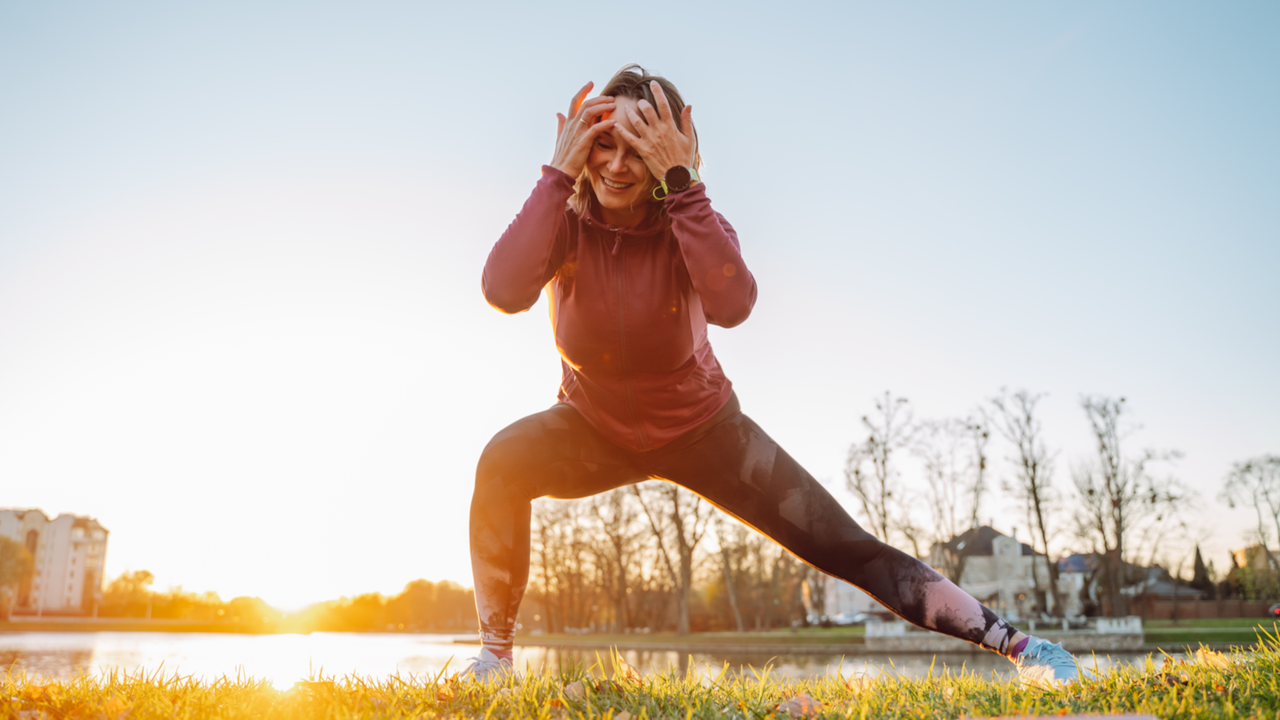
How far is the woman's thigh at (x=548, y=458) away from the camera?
2.43 metres

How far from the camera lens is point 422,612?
84.6 metres

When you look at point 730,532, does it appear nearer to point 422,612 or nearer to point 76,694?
point 76,694

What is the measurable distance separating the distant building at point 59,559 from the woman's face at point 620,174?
86290 millimetres

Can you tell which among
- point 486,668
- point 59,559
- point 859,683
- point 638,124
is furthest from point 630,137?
point 59,559

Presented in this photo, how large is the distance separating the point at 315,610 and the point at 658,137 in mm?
112058

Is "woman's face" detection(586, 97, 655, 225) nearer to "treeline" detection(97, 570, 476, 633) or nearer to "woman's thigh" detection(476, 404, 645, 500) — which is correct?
"woman's thigh" detection(476, 404, 645, 500)

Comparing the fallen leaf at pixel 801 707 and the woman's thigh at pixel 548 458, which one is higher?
the woman's thigh at pixel 548 458

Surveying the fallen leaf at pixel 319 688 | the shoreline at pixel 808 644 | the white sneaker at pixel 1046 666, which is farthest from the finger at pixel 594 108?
the shoreline at pixel 808 644

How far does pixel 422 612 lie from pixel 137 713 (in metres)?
90.4

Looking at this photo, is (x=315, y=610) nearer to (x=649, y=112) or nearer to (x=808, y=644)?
(x=808, y=644)

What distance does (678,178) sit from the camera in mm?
2129

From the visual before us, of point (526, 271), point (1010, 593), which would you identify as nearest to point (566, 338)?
point (526, 271)

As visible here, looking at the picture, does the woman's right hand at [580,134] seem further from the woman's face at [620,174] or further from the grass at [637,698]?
the grass at [637,698]

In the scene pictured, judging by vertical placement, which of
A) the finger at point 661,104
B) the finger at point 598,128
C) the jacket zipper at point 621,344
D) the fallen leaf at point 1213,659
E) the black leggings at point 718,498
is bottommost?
the fallen leaf at point 1213,659
